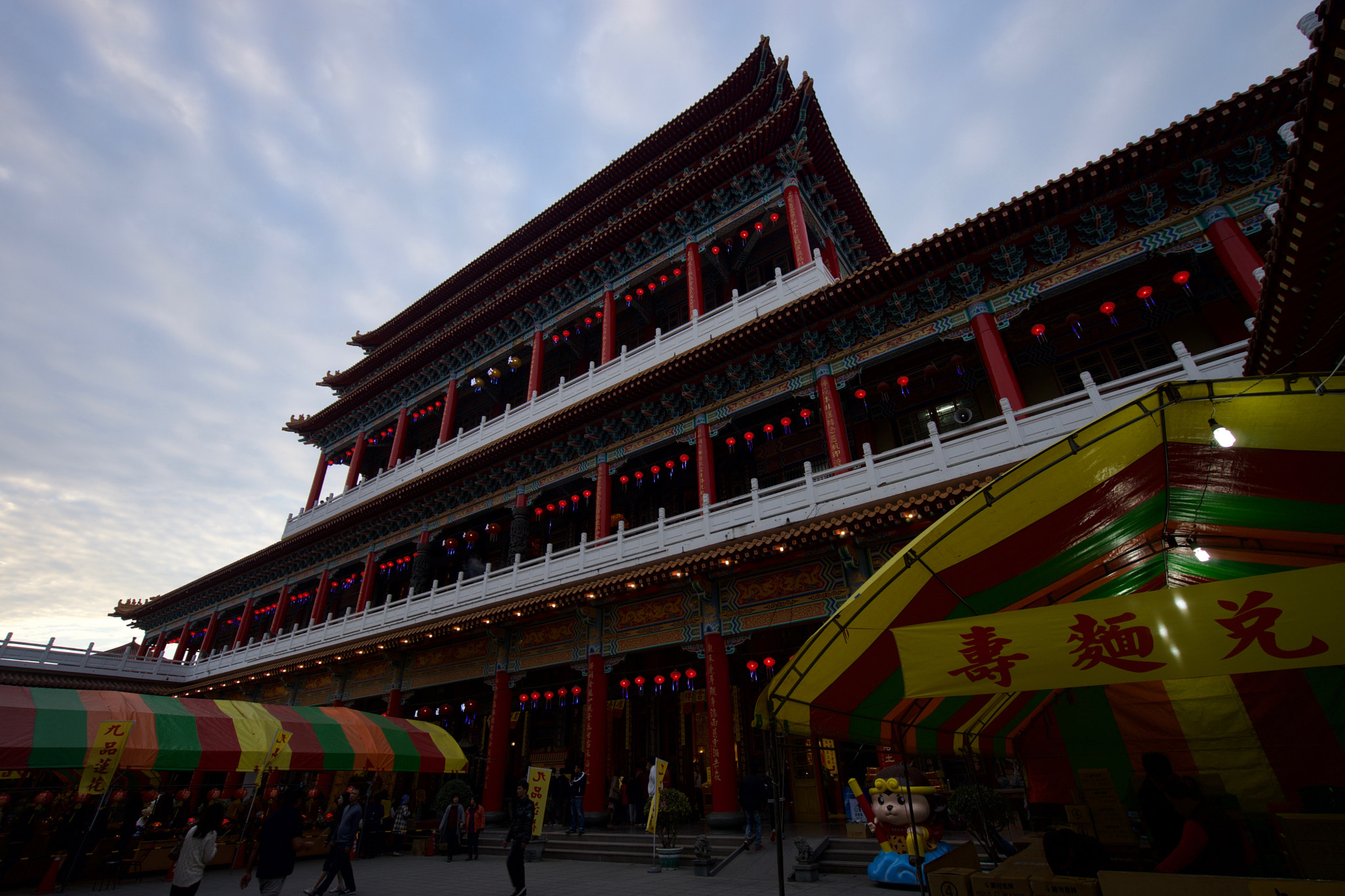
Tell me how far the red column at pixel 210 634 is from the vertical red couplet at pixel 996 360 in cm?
3216

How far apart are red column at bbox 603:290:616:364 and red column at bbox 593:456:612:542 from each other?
3.47 meters

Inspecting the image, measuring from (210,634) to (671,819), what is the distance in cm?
2720

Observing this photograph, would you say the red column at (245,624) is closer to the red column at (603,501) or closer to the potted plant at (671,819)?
the red column at (603,501)

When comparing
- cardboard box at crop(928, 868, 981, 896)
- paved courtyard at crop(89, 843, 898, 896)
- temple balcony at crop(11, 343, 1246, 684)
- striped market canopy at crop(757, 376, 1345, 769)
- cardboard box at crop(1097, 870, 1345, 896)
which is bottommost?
paved courtyard at crop(89, 843, 898, 896)

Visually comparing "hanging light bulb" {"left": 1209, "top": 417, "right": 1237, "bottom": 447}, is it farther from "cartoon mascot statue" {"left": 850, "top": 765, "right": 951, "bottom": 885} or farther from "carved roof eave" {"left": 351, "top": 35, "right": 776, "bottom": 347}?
"carved roof eave" {"left": 351, "top": 35, "right": 776, "bottom": 347}

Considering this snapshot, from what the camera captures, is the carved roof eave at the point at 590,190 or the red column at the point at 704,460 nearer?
the red column at the point at 704,460

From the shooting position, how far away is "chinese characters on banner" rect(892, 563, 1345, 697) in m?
3.49

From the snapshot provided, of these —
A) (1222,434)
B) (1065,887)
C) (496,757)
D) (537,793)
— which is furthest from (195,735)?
(1222,434)

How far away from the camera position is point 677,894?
7789mm

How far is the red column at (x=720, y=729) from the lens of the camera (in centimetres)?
1094

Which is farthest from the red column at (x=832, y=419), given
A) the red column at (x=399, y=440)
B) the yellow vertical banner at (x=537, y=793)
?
the red column at (x=399, y=440)

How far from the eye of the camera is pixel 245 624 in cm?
2580

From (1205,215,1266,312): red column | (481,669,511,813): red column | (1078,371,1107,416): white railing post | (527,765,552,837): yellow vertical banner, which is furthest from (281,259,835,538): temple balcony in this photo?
(527,765,552,837): yellow vertical banner

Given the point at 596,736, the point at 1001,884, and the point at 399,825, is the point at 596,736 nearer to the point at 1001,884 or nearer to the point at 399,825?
the point at 399,825
